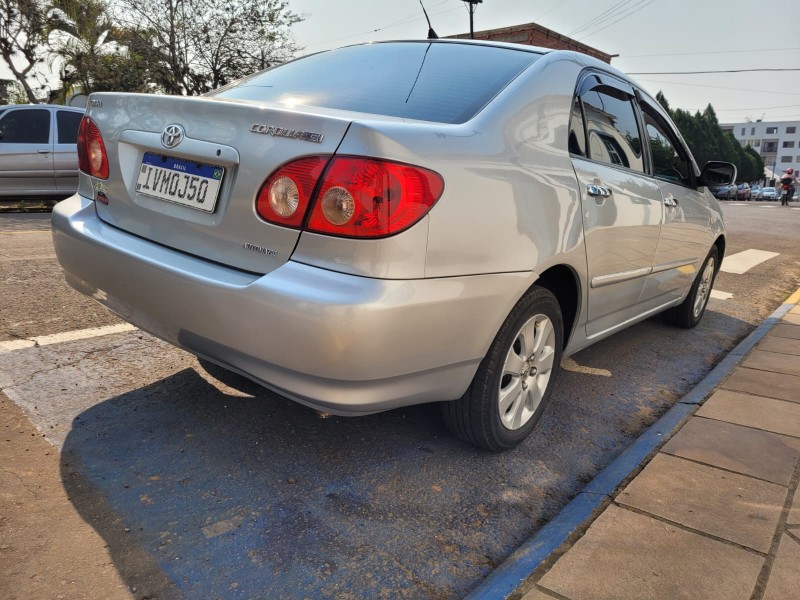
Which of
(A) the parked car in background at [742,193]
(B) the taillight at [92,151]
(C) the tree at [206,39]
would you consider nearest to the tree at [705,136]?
(A) the parked car in background at [742,193]

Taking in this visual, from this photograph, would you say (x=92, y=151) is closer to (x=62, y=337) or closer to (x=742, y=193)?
(x=62, y=337)

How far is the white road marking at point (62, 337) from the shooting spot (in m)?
3.45

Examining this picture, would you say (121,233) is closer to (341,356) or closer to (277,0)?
(341,356)

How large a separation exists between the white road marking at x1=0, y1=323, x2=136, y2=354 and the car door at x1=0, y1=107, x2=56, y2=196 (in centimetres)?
744

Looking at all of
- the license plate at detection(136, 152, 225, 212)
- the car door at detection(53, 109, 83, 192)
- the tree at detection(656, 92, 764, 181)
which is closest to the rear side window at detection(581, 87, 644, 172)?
the license plate at detection(136, 152, 225, 212)

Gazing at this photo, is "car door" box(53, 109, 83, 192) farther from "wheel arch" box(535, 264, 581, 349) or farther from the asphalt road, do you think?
"wheel arch" box(535, 264, 581, 349)

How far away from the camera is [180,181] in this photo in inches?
90.8

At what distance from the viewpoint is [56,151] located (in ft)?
33.3

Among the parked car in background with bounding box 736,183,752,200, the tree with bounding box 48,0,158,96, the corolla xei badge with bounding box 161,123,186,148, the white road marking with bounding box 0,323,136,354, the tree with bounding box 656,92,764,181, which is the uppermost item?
the tree with bounding box 656,92,764,181

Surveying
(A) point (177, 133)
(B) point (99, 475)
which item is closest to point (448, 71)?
(A) point (177, 133)

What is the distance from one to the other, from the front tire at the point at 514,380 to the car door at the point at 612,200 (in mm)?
367

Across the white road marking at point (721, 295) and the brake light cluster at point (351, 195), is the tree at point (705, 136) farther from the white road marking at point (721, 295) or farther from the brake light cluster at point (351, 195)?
the brake light cluster at point (351, 195)

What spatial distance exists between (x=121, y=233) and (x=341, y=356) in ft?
3.75

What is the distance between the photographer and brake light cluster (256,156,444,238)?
195cm
